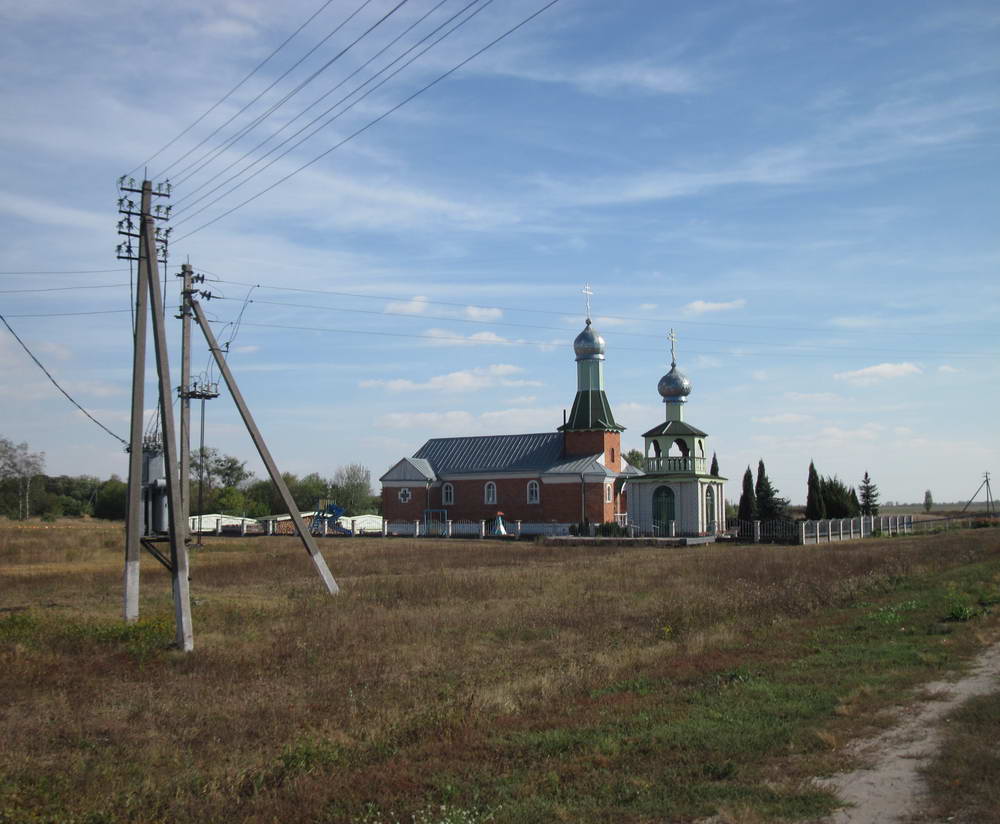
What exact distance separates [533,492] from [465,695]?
4344 centimetres

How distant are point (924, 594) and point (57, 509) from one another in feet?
267

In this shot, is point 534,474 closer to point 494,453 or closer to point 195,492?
point 494,453

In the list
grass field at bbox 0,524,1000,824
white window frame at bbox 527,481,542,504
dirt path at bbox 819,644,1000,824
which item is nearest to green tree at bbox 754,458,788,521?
white window frame at bbox 527,481,542,504

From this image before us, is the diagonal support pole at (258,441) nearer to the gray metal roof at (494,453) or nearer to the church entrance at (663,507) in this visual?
Result: the church entrance at (663,507)

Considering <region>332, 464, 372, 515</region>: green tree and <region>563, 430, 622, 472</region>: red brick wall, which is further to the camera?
<region>332, 464, 372, 515</region>: green tree

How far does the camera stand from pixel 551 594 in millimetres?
20500

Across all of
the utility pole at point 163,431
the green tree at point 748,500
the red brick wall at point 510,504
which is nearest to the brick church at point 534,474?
the red brick wall at point 510,504

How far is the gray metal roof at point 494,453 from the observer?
54406mm

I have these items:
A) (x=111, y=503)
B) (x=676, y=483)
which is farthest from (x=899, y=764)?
(x=111, y=503)

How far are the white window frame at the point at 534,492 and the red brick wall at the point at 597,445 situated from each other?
2452 millimetres

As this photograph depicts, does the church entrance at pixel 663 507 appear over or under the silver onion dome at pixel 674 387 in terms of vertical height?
under

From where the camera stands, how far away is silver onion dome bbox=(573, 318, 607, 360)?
53.6 m

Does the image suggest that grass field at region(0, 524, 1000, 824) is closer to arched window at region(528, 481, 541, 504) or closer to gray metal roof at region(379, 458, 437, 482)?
arched window at region(528, 481, 541, 504)

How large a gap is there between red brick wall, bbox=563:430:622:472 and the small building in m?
2.73
